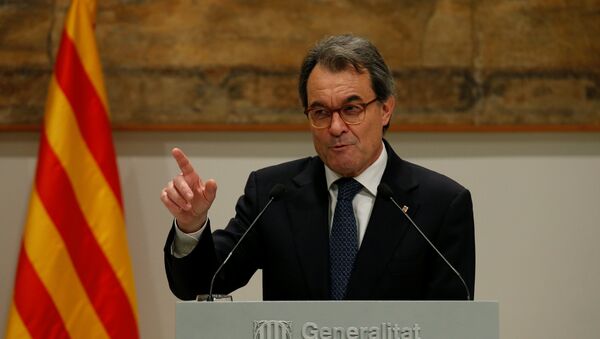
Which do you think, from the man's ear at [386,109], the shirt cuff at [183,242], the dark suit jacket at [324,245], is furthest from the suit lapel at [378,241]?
Result: the shirt cuff at [183,242]

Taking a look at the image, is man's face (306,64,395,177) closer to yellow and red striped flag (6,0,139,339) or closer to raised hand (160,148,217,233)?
raised hand (160,148,217,233)

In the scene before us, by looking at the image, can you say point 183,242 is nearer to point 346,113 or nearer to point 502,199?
point 346,113

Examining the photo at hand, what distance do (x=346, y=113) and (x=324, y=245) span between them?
42cm

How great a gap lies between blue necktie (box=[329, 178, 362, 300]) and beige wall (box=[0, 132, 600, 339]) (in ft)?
5.37

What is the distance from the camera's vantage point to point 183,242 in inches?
102

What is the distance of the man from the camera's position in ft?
8.70

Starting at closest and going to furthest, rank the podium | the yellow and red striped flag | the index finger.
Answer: the podium
the index finger
the yellow and red striped flag

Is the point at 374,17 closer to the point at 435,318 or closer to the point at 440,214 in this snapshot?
the point at 440,214

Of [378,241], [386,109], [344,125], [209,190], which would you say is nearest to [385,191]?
[378,241]

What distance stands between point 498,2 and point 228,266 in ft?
7.55

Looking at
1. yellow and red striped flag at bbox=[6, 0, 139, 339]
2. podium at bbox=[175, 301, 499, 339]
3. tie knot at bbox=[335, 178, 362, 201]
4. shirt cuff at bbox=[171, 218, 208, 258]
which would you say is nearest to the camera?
podium at bbox=[175, 301, 499, 339]

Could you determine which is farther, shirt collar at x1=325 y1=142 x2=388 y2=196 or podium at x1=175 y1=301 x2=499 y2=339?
shirt collar at x1=325 y1=142 x2=388 y2=196

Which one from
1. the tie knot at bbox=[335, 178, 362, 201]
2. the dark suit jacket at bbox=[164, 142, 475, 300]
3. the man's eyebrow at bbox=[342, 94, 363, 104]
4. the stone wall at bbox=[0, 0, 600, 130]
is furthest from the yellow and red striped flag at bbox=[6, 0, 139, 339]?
the man's eyebrow at bbox=[342, 94, 363, 104]

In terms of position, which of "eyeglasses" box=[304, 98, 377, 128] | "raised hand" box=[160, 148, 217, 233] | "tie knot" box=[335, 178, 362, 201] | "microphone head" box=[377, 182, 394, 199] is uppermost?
"eyeglasses" box=[304, 98, 377, 128]
